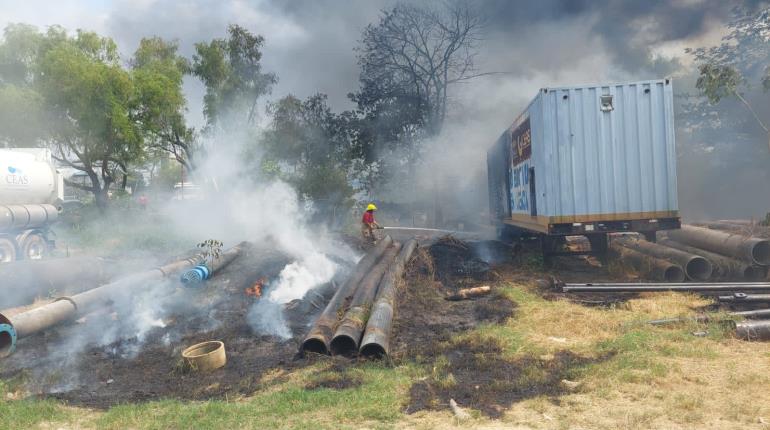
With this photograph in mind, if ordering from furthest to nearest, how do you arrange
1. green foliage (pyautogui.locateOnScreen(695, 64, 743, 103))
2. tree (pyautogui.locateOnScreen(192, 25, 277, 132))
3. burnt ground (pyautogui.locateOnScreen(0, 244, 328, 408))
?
tree (pyautogui.locateOnScreen(192, 25, 277, 132)), green foliage (pyautogui.locateOnScreen(695, 64, 743, 103)), burnt ground (pyautogui.locateOnScreen(0, 244, 328, 408))

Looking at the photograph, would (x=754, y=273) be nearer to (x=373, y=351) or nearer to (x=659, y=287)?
(x=659, y=287)

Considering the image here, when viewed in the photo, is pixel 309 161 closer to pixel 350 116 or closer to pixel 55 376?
pixel 350 116

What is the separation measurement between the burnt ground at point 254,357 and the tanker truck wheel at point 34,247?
6634 millimetres

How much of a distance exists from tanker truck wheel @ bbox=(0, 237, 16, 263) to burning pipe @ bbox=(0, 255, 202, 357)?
19.0 ft

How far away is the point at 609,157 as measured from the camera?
10031 millimetres

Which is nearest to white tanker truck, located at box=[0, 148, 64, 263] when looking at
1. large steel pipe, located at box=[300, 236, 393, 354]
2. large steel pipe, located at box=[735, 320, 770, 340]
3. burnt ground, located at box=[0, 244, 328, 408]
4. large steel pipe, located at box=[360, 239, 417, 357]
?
burnt ground, located at box=[0, 244, 328, 408]

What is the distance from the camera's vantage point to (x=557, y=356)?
5.95m

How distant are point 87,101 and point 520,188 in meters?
16.8

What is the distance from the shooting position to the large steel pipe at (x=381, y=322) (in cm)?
614

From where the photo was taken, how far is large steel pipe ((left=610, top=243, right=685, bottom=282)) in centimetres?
980

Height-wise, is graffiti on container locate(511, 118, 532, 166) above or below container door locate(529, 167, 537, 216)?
above

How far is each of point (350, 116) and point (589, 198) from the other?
19073 millimetres

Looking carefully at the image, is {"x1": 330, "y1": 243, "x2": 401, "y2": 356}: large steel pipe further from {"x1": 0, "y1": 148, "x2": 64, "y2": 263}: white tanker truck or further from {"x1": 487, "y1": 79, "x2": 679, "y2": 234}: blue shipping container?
{"x1": 0, "y1": 148, "x2": 64, "y2": 263}: white tanker truck

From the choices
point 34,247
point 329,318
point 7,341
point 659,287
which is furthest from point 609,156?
point 34,247
